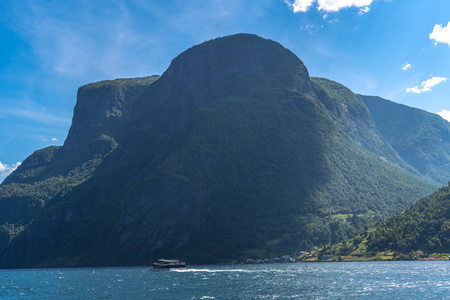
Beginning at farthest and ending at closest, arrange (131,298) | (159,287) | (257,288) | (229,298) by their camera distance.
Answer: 1. (159,287)
2. (257,288)
3. (131,298)
4. (229,298)

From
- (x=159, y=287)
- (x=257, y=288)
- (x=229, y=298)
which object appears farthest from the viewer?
(x=159, y=287)

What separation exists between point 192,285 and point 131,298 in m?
30.0

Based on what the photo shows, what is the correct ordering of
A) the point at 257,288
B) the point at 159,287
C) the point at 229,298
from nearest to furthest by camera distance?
the point at 229,298
the point at 257,288
the point at 159,287

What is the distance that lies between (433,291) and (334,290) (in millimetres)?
23347

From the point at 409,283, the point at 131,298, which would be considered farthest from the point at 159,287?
the point at 409,283

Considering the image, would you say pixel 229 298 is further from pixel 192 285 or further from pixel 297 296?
pixel 192 285

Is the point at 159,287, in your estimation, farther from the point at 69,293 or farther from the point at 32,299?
the point at 32,299

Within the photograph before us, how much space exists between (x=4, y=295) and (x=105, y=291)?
29313 millimetres

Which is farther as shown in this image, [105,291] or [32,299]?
[105,291]

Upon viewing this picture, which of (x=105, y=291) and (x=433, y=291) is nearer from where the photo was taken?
(x=433, y=291)

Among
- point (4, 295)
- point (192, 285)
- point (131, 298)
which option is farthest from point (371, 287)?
point (4, 295)

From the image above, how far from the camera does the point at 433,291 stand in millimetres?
108188

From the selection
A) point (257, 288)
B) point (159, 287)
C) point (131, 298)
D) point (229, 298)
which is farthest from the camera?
point (159, 287)

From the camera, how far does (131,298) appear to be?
371 feet
